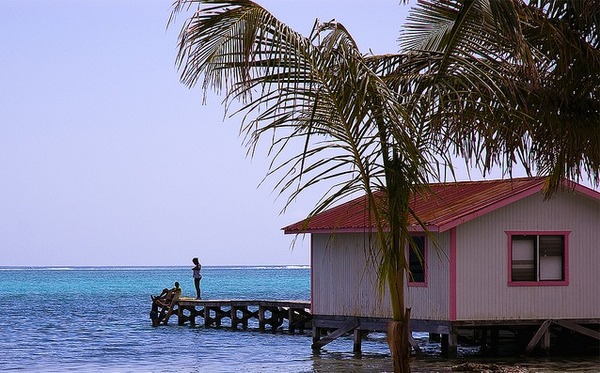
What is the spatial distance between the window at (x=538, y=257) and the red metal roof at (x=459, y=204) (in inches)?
38.9

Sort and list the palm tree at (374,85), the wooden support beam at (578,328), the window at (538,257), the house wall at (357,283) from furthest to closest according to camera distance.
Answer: the wooden support beam at (578,328), the window at (538,257), the house wall at (357,283), the palm tree at (374,85)

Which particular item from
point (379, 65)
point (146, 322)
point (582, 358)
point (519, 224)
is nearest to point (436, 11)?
point (379, 65)

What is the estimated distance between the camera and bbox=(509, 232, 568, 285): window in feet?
80.1

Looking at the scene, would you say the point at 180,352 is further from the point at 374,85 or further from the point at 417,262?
the point at 374,85

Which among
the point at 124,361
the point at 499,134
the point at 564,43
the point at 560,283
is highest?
the point at 564,43

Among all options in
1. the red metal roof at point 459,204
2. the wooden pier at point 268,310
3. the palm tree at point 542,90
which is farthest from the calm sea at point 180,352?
the palm tree at point 542,90

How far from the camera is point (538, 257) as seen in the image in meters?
24.6

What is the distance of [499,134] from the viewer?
44.4ft

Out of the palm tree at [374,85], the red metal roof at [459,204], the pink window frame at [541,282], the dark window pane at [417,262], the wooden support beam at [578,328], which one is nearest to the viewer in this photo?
the palm tree at [374,85]

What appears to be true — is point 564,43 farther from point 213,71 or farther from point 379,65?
point 213,71

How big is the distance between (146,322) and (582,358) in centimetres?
2787

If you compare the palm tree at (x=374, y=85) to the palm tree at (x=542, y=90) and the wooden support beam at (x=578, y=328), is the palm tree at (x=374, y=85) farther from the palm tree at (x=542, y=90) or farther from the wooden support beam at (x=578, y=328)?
the wooden support beam at (x=578, y=328)

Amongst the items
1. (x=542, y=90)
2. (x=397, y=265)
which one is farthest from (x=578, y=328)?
(x=397, y=265)

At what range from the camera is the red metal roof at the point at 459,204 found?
2317 cm
